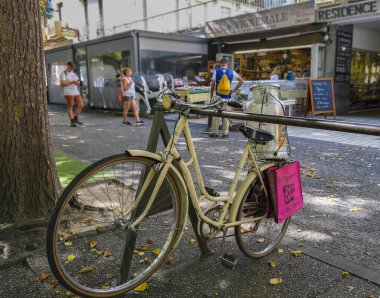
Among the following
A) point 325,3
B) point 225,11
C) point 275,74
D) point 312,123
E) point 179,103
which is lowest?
point 312,123

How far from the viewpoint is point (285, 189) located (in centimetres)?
285

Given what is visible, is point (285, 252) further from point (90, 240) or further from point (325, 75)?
point (325, 75)

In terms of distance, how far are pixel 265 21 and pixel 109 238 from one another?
40.0 ft

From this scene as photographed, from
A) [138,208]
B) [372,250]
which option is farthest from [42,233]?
[372,250]

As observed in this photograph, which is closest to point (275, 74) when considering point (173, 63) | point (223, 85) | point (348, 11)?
point (348, 11)

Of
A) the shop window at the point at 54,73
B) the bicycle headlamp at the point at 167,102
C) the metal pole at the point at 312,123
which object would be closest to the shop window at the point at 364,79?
the metal pole at the point at 312,123

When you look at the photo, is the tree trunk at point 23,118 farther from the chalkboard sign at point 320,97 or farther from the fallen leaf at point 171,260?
the chalkboard sign at point 320,97

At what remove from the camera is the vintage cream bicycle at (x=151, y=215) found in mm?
2240

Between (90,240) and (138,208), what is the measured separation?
3.34 feet

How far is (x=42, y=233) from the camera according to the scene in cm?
316

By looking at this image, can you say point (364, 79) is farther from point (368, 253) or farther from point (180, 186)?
point (180, 186)

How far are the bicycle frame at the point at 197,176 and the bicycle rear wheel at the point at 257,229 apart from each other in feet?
0.17

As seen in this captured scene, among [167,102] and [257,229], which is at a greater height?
[167,102]

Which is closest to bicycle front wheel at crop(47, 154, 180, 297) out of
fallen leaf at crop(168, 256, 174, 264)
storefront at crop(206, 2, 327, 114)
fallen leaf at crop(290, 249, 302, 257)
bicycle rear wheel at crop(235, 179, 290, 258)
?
fallen leaf at crop(168, 256, 174, 264)
